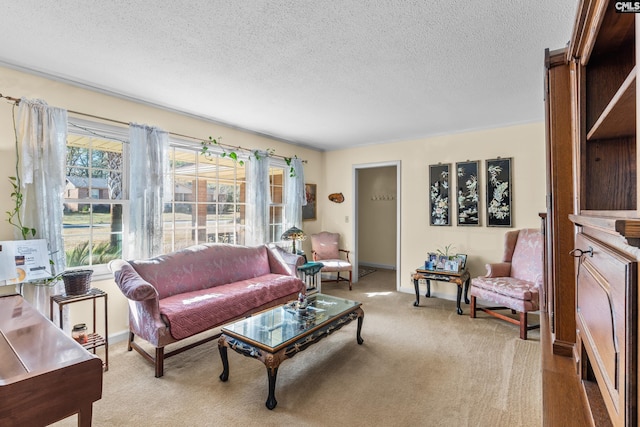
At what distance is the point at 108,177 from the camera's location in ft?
10.2

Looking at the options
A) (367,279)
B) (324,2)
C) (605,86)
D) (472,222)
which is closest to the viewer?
(605,86)

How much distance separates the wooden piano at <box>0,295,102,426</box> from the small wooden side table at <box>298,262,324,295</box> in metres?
2.98

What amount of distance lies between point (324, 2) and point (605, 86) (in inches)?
54.3

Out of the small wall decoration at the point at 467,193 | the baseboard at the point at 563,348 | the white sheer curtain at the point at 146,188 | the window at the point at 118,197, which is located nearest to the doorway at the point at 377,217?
the small wall decoration at the point at 467,193

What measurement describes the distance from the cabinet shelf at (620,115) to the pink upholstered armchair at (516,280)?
8.46 feet

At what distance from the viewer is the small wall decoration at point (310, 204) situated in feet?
18.1

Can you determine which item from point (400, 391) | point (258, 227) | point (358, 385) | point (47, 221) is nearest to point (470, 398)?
point (400, 391)

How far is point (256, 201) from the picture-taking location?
4395 mm

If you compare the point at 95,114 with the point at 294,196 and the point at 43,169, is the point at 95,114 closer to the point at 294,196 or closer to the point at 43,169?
the point at 43,169

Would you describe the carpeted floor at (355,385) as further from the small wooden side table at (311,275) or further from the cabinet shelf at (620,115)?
the cabinet shelf at (620,115)

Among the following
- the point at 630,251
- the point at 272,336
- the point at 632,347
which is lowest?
the point at 272,336

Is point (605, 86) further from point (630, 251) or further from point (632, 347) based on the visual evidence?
point (632, 347)

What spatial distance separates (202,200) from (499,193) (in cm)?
389

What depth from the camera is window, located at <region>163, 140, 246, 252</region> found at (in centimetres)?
363
